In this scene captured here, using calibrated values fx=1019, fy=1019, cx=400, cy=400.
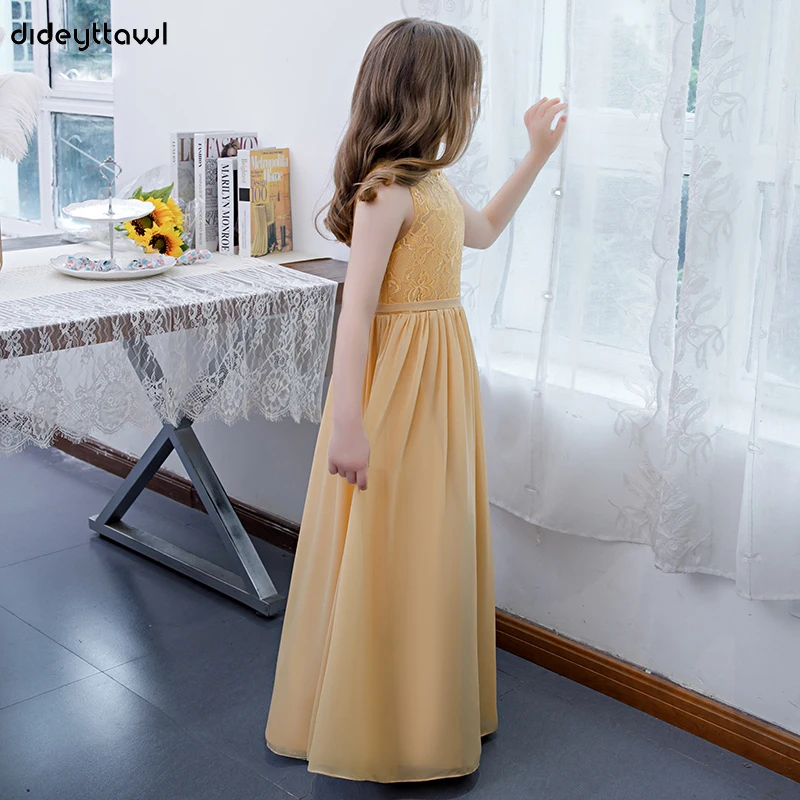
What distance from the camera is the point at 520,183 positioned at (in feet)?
5.70

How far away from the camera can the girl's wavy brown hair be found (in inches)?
57.6

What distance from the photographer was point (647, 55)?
5.41 ft

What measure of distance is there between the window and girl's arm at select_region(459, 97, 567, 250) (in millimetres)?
1598

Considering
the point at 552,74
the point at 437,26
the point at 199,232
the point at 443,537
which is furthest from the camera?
the point at 199,232

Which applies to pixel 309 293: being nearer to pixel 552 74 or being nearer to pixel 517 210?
pixel 517 210

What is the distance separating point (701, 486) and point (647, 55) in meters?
0.71

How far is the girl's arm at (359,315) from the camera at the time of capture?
59.0 inches

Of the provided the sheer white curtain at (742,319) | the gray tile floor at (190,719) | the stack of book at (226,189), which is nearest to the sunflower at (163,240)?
the stack of book at (226,189)

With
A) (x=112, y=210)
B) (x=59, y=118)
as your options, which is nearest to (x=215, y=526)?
(x=112, y=210)

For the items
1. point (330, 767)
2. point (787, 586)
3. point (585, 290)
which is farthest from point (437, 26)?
point (330, 767)

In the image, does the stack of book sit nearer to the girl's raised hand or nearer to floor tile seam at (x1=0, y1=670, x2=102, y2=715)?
the girl's raised hand

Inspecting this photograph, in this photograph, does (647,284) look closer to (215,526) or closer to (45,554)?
(215,526)

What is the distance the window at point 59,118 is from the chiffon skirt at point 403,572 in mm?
1727

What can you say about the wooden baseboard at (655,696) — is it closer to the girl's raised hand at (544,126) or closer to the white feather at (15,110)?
the girl's raised hand at (544,126)
